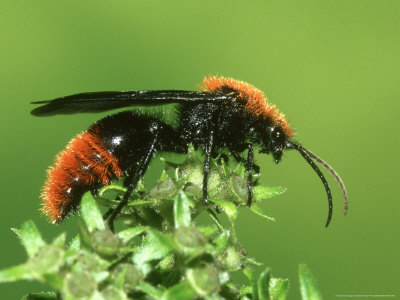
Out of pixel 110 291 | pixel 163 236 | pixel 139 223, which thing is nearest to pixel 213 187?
pixel 139 223

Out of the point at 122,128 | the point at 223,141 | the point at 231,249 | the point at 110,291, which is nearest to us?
the point at 110,291

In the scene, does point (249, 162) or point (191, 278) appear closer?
point (191, 278)

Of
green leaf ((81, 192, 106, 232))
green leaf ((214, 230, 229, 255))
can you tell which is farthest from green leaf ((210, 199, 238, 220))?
green leaf ((81, 192, 106, 232))

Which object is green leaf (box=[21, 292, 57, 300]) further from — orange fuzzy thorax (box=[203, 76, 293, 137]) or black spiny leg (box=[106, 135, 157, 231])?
orange fuzzy thorax (box=[203, 76, 293, 137])

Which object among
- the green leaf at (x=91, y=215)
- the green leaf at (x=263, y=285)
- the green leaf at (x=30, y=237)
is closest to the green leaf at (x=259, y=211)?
the green leaf at (x=263, y=285)

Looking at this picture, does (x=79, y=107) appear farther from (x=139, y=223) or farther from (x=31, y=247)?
(x=31, y=247)

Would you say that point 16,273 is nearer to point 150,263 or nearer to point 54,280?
point 54,280

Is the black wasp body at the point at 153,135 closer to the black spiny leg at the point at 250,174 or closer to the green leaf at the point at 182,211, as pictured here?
the black spiny leg at the point at 250,174
